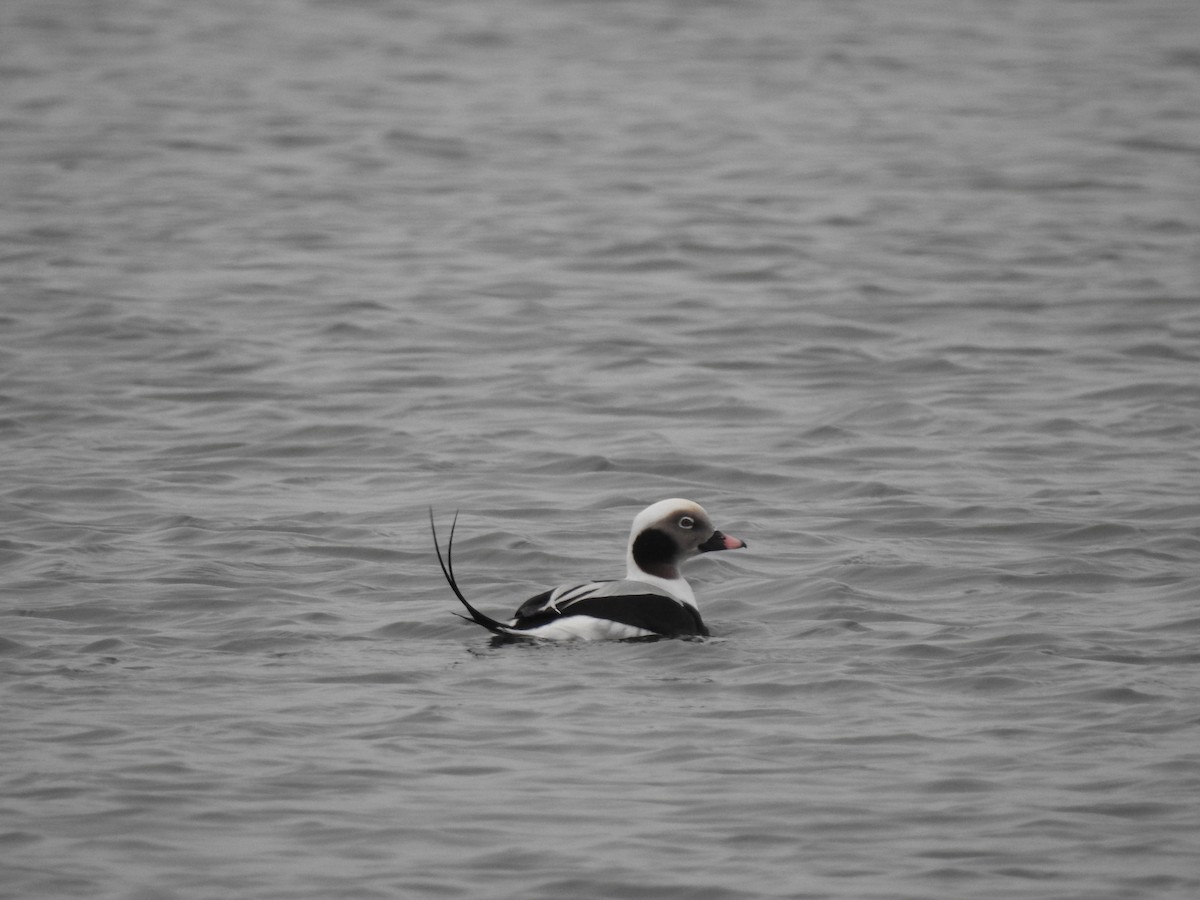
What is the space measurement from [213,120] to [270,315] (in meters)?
9.29

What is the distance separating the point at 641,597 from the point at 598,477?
3.11 m

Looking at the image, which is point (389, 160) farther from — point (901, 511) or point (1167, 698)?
point (1167, 698)

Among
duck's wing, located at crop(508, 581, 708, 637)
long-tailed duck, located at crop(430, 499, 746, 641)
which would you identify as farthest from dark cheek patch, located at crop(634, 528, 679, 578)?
duck's wing, located at crop(508, 581, 708, 637)

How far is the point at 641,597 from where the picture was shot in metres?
8.90

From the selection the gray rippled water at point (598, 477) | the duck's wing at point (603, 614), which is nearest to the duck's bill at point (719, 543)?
the gray rippled water at point (598, 477)

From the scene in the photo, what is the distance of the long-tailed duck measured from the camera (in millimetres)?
8758

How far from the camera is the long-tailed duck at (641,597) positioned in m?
8.76

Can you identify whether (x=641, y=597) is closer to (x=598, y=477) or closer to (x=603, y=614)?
(x=603, y=614)

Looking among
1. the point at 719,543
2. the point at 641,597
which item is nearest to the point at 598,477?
the point at 719,543

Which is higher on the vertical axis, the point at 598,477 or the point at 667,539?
the point at 667,539

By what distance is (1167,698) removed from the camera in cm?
800

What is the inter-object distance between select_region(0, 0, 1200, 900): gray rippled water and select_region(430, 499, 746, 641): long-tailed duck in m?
0.12

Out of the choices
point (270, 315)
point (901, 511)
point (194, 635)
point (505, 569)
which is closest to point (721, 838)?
point (194, 635)

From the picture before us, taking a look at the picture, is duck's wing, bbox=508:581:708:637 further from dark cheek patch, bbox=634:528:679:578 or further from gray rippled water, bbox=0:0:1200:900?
dark cheek patch, bbox=634:528:679:578
